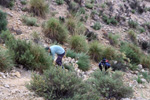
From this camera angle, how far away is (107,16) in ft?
55.6

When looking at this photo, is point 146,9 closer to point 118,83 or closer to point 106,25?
point 106,25

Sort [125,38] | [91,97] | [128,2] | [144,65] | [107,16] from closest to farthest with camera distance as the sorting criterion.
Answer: [91,97], [144,65], [125,38], [107,16], [128,2]

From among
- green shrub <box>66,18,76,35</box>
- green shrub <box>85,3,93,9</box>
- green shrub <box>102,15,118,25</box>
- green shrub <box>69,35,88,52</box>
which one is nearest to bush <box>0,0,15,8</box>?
green shrub <box>66,18,76,35</box>

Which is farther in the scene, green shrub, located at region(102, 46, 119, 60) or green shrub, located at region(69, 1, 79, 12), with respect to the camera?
green shrub, located at region(69, 1, 79, 12)

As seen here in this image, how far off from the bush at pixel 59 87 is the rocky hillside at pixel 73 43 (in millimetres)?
21

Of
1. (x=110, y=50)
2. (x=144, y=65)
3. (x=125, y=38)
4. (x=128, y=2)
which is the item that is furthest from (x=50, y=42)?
(x=128, y=2)

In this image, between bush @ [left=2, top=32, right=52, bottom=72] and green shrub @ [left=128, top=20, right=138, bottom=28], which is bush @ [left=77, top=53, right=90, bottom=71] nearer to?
bush @ [left=2, top=32, right=52, bottom=72]

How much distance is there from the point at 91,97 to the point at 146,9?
66.7 ft

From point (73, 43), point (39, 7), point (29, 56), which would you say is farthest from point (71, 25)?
point (29, 56)

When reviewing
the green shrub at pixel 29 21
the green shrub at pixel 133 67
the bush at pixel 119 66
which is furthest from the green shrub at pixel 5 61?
the green shrub at pixel 133 67

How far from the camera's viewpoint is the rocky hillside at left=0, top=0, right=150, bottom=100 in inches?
197

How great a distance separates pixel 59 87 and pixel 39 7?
942 centimetres

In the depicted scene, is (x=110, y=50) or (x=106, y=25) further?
(x=106, y=25)

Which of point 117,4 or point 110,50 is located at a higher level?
point 117,4
